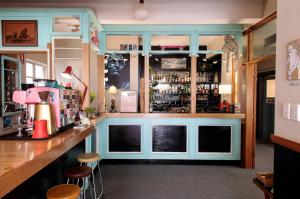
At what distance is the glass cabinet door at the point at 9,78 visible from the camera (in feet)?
14.6

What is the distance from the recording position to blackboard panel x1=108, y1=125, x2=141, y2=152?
461 cm

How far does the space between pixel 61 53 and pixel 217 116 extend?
3.15 meters

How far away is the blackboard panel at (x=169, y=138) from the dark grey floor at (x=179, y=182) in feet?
1.18

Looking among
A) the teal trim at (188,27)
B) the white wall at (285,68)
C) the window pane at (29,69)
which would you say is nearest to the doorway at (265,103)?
the teal trim at (188,27)

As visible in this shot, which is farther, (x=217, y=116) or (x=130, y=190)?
(x=217, y=116)

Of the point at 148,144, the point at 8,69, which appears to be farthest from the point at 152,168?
the point at 8,69

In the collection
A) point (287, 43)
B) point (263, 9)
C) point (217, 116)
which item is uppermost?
point (263, 9)

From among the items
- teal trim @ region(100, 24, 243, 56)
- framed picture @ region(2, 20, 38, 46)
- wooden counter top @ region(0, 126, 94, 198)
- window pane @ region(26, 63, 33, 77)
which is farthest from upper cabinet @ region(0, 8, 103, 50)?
wooden counter top @ region(0, 126, 94, 198)

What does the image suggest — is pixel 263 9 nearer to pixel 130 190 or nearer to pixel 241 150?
pixel 241 150

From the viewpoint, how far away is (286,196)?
69.9 inches

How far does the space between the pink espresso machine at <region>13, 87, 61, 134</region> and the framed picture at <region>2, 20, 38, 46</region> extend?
1.60 metres

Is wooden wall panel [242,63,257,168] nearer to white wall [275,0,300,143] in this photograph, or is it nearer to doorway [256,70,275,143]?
white wall [275,0,300,143]

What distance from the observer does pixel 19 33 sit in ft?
11.5

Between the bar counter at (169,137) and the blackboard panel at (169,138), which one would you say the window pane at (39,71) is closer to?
the bar counter at (169,137)
